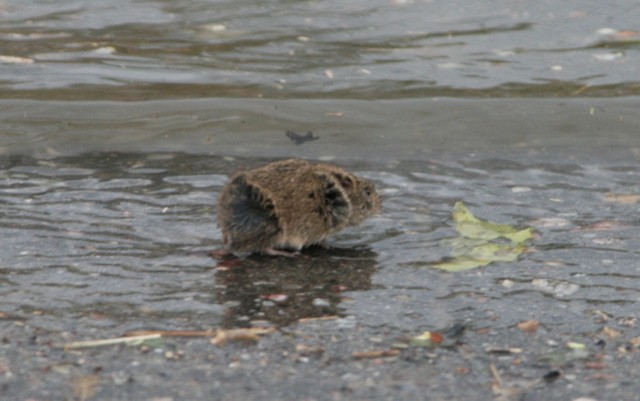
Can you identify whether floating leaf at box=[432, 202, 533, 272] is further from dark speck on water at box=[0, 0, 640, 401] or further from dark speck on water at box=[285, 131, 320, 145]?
dark speck on water at box=[285, 131, 320, 145]

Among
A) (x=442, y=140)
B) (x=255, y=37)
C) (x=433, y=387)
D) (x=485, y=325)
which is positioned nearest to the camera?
(x=433, y=387)

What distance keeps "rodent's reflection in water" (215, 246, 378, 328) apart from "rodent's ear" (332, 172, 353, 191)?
1.19 ft

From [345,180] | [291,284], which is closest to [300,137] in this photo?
[345,180]

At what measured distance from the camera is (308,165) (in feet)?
22.6

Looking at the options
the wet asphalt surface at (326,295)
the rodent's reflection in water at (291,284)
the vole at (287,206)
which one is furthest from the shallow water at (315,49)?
the rodent's reflection in water at (291,284)

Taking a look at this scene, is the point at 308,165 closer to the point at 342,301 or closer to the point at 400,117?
the point at 342,301

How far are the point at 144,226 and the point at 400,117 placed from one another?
2.86m

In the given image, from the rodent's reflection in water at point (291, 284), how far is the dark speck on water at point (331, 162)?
0.06 ft

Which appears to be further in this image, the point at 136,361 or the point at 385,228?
the point at 385,228

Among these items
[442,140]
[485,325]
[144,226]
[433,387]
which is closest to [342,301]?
[485,325]

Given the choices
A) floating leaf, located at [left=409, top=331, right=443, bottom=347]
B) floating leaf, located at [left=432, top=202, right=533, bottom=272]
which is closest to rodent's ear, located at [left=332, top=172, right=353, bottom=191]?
floating leaf, located at [left=432, top=202, right=533, bottom=272]

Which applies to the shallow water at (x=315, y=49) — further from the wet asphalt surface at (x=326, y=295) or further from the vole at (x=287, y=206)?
the vole at (x=287, y=206)

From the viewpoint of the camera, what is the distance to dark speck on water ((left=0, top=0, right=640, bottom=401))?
16.8 feet

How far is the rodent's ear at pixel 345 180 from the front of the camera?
6.99 metres
